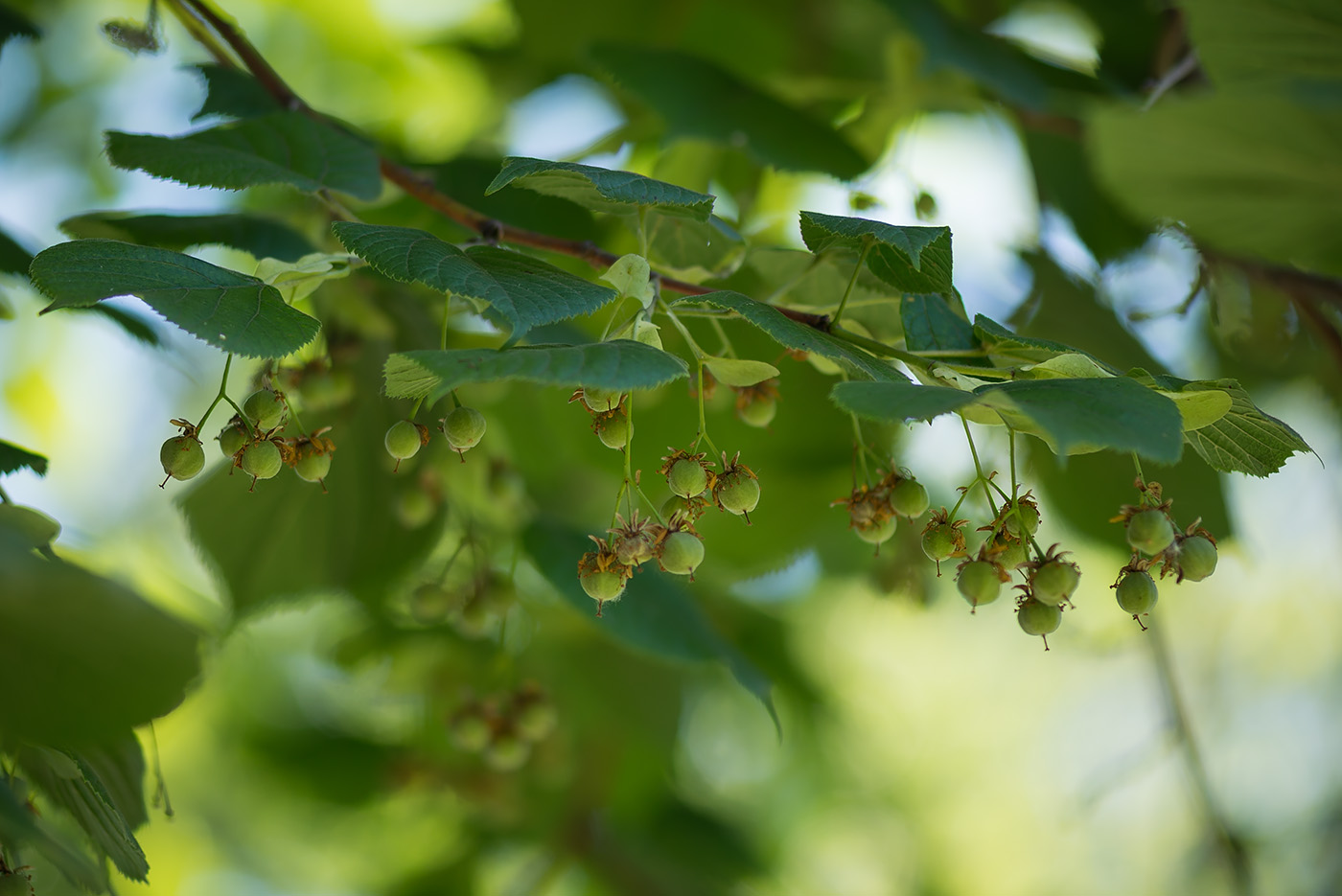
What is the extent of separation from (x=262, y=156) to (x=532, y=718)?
928mm

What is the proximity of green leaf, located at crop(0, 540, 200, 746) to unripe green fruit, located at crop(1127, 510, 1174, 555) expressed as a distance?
0.69 metres

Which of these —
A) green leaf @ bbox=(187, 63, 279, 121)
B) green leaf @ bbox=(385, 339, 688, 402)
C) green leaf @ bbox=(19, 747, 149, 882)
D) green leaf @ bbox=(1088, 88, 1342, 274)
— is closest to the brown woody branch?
green leaf @ bbox=(187, 63, 279, 121)

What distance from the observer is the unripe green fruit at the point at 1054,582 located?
2.24 feet

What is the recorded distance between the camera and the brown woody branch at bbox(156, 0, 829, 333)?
0.76m

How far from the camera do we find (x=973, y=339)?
76cm

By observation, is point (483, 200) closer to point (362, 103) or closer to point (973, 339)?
point (973, 339)

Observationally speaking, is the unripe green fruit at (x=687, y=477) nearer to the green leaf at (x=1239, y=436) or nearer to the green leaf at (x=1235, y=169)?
the green leaf at (x=1239, y=436)

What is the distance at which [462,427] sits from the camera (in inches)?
28.4

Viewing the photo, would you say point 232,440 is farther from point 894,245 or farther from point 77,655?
point 894,245

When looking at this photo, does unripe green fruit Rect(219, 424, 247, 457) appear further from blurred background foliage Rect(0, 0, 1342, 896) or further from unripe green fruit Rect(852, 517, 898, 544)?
unripe green fruit Rect(852, 517, 898, 544)

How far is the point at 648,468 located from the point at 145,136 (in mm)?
769

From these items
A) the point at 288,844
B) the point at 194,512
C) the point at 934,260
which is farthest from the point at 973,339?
the point at 288,844

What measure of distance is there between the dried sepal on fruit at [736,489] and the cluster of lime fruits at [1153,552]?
0.26 m

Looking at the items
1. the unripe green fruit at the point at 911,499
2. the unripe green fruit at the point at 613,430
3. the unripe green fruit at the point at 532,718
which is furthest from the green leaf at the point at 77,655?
the unripe green fruit at the point at 532,718
